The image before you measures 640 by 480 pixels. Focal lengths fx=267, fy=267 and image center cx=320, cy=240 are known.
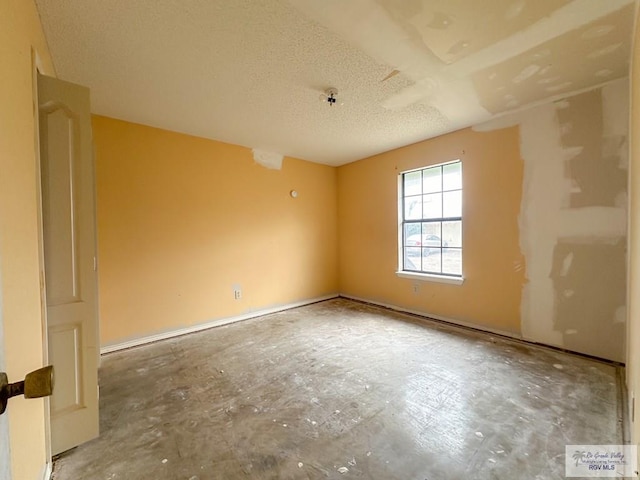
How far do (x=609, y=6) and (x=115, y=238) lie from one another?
171 inches

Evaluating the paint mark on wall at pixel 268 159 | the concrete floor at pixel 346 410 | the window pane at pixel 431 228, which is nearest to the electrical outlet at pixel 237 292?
the concrete floor at pixel 346 410

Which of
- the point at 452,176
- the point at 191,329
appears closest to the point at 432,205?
the point at 452,176

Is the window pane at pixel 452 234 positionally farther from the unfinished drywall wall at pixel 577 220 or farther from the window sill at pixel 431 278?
the unfinished drywall wall at pixel 577 220

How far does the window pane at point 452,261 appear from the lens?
3512mm

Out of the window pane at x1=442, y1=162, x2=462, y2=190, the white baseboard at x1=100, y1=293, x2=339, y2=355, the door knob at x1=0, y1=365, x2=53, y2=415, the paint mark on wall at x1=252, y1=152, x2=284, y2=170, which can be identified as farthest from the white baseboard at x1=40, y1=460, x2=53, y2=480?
the window pane at x1=442, y1=162, x2=462, y2=190

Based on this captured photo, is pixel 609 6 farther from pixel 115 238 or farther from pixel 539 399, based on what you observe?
pixel 115 238

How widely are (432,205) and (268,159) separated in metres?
2.54

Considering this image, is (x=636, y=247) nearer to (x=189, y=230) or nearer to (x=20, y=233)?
(x=20, y=233)

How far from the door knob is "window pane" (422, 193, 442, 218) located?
3.91 meters

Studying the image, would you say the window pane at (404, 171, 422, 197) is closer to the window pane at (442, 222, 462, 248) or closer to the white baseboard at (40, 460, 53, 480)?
the window pane at (442, 222, 462, 248)

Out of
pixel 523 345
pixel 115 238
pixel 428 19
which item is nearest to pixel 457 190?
pixel 523 345

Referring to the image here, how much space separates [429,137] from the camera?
3635mm

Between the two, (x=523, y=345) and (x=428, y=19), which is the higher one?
(x=428, y=19)

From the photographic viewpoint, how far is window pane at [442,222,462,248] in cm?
349
